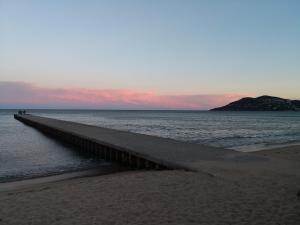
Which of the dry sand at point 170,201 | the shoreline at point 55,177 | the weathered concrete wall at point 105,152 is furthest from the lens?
the weathered concrete wall at point 105,152

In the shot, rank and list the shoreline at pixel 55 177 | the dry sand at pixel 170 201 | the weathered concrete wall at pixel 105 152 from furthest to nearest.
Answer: the weathered concrete wall at pixel 105 152 → the shoreline at pixel 55 177 → the dry sand at pixel 170 201

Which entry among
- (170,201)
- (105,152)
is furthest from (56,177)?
(170,201)

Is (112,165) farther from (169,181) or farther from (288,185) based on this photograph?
(288,185)

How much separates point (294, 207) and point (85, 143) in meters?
16.5

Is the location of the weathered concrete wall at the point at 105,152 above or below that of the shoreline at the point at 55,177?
above

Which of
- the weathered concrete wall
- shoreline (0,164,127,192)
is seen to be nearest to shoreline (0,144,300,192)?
shoreline (0,164,127,192)

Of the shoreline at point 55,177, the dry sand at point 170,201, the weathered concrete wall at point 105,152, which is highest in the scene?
the dry sand at point 170,201

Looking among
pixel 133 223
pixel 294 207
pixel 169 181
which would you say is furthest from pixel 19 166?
pixel 294 207

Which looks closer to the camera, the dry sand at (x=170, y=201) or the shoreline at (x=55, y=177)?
the dry sand at (x=170, y=201)

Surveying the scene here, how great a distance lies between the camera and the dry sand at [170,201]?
6.15 m

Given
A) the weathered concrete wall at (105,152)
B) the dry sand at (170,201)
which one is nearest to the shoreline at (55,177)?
the weathered concrete wall at (105,152)

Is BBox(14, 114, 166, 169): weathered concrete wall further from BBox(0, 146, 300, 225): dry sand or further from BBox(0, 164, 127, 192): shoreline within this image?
BBox(0, 146, 300, 225): dry sand

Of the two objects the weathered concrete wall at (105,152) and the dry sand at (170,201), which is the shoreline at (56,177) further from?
the dry sand at (170,201)

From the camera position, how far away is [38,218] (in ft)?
20.9
